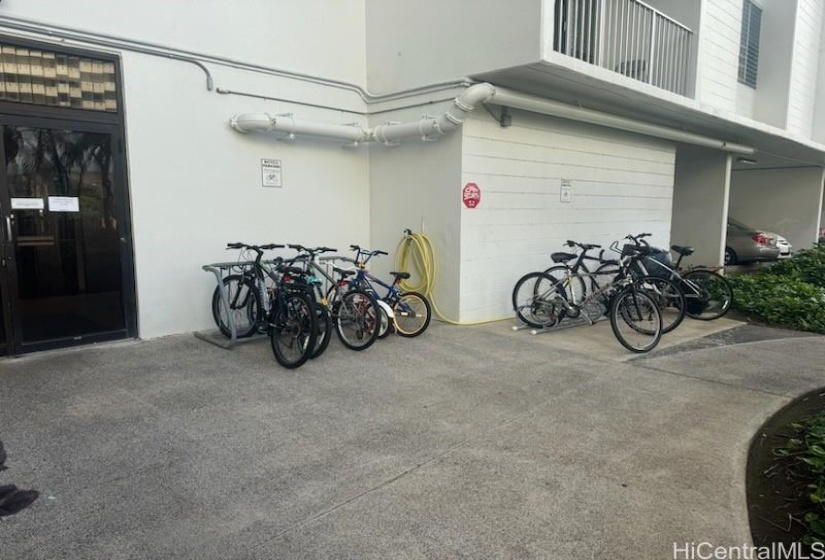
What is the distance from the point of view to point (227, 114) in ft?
19.8

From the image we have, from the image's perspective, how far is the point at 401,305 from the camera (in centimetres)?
604

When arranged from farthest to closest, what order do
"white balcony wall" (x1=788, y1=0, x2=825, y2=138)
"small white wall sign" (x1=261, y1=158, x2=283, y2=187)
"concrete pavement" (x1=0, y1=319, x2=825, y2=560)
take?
1. "white balcony wall" (x1=788, y1=0, x2=825, y2=138)
2. "small white wall sign" (x1=261, y1=158, x2=283, y2=187)
3. "concrete pavement" (x1=0, y1=319, x2=825, y2=560)

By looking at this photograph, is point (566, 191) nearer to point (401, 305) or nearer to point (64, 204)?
point (401, 305)

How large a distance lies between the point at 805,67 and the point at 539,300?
1017cm

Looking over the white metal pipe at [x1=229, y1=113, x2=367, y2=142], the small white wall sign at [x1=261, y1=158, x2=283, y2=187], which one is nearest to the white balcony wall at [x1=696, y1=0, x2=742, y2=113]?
the white metal pipe at [x1=229, y1=113, x2=367, y2=142]

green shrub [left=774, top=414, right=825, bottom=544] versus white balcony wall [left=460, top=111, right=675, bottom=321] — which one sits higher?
white balcony wall [left=460, top=111, right=675, bottom=321]

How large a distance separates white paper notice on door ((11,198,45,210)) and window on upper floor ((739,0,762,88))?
39.5 feet

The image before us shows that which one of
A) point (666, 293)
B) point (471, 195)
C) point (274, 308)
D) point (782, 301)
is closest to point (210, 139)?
point (274, 308)

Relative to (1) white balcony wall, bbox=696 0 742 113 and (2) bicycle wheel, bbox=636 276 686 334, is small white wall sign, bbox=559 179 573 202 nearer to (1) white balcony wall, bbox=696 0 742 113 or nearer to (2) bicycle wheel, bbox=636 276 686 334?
(2) bicycle wheel, bbox=636 276 686 334

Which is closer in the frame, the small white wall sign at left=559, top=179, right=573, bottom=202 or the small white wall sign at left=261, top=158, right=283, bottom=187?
the small white wall sign at left=261, top=158, right=283, bottom=187

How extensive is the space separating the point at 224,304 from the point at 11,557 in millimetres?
3359

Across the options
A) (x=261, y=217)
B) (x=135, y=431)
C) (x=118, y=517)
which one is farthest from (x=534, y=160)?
(x=118, y=517)

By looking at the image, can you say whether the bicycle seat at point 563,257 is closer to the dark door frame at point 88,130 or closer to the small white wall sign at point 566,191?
the small white wall sign at point 566,191

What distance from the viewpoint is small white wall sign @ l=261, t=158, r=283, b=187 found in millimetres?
6363
